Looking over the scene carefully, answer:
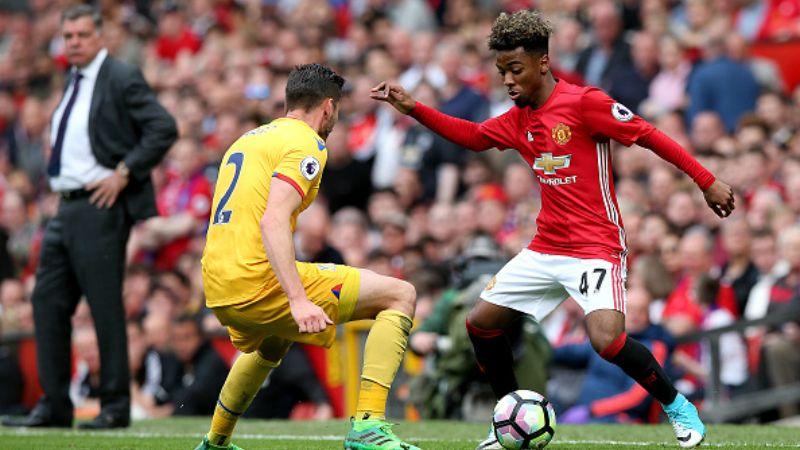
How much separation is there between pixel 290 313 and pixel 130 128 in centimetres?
330

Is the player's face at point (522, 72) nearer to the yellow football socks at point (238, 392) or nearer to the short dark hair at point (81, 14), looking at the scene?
the yellow football socks at point (238, 392)

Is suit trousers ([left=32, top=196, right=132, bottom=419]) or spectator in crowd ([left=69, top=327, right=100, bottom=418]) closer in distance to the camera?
suit trousers ([left=32, top=196, right=132, bottom=419])

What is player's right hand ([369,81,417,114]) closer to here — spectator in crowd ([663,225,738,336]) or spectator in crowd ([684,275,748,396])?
spectator in crowd ([684,275,748,396])

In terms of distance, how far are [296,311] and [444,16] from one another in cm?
1188

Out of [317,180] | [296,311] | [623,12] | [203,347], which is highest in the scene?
[623,12]

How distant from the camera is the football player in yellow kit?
6699mm

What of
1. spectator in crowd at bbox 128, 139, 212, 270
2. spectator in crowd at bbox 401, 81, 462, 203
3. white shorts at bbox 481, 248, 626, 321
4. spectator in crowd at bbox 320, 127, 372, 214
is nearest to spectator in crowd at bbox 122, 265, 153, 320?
spectator in crowd at bbox 128, 139, 212, 270

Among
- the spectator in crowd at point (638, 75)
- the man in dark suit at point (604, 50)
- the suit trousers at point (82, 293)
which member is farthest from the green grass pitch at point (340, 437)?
the man in dark suit at point (604, 50)

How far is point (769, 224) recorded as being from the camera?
Result: 1182cm

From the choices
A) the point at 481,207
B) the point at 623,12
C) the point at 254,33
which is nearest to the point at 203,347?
the point at 481,207

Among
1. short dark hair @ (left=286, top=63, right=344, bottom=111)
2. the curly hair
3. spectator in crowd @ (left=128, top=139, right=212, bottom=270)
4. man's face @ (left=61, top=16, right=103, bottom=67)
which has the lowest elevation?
spectator in crowd @ (left=128, top=139, right=212, bottom=270)

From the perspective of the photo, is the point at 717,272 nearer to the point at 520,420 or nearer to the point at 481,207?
the point at 481,207

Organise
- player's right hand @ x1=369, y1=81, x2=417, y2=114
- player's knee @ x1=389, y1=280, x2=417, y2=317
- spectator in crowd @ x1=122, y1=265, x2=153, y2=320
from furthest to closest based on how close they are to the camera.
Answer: spectator in crowd @ x1=122, y1=265, x2=153, y2=320 < player's right hand @ x1=369, y1=81, x2=417, y2=114 < player's knee @ x1=389, y1=280, x2=417, y2=317

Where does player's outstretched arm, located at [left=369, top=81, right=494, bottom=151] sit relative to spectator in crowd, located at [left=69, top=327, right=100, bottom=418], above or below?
above
